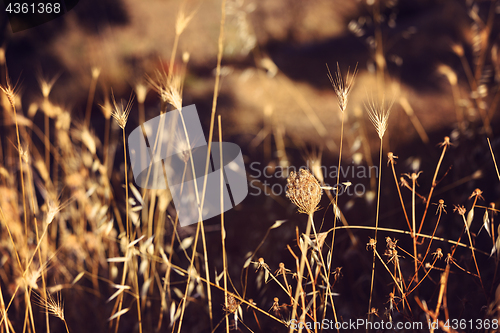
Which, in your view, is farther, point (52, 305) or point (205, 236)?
point (205, 236)

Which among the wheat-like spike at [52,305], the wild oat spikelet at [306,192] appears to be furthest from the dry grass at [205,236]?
the wild oat spikelet at [306,192]

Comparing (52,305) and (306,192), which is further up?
(306,192)

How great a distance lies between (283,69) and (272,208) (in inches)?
20.3

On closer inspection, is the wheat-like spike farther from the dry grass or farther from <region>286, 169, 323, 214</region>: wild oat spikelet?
<region>286, 169, 323, 214</region>: wild oat spikelet

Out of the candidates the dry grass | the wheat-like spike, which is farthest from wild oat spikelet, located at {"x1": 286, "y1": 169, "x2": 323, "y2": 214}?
the wheat-like spike

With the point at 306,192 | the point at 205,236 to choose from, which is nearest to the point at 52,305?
the point at 205,236

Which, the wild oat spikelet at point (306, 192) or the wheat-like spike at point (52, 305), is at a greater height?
the wild oat spikelet at point (306, 192)

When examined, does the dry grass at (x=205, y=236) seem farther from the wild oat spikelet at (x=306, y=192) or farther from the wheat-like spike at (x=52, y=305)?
the wild oat spikelet at (x=306, y=192)

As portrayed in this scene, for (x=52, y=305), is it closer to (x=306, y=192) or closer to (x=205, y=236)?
(x=205, y=236)

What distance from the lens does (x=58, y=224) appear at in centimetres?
107

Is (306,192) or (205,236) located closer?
(306,192)

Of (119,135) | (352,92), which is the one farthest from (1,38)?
(352,92)

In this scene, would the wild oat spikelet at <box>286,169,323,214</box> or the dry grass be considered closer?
the wild oat spikelet at <box>286,169,323,214</box>

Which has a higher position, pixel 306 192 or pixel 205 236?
pixel 306 192
